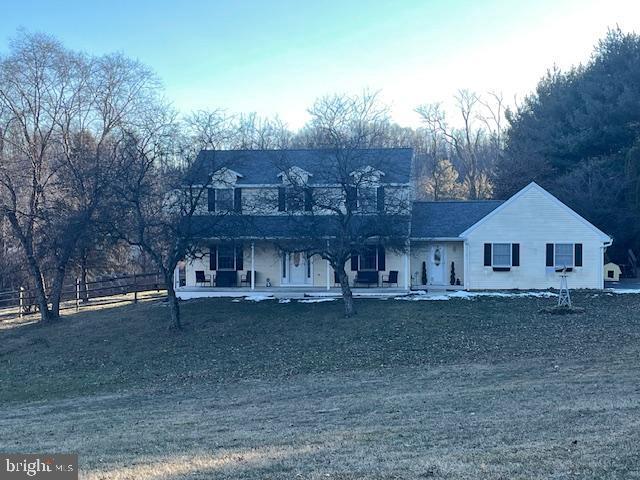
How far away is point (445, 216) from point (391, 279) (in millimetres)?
4515

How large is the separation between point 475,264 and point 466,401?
18.7 meters

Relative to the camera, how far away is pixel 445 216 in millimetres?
32438

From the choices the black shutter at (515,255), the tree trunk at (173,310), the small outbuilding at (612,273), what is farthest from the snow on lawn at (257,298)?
the small outbuilding at (612,273)

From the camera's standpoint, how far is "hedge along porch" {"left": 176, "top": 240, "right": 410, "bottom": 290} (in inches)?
1211

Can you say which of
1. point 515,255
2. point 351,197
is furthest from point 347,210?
point 515,255

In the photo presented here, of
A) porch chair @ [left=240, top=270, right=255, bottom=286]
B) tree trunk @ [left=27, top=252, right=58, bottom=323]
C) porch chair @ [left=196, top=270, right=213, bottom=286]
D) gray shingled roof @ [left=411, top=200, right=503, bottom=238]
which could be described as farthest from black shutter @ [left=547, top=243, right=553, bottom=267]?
tree trunk @ [left=27, top=252, right=58, bottom=323]

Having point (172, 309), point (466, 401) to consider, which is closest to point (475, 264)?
point (172, 309)

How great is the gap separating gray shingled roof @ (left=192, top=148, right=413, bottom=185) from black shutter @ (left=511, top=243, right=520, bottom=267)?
5795mm

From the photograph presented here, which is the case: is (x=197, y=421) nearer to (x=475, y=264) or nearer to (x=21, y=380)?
(x=21, y=380)

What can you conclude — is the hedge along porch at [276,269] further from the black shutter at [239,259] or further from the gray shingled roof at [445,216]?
the gray shingled roof at [445,216]

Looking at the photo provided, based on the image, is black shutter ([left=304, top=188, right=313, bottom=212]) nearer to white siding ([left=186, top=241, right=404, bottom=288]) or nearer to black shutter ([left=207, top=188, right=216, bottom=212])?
white siding ([left=186, top=241, right=404, bottom=288])

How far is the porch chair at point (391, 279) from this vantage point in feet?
101

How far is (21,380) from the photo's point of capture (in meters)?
20.2

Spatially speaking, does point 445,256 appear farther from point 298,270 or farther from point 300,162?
point 300,162
